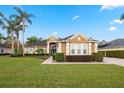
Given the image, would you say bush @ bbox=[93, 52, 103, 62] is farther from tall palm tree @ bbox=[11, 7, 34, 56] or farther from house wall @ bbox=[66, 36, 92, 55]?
tall palm tree @ bbox=[11, 7, 34, 56]

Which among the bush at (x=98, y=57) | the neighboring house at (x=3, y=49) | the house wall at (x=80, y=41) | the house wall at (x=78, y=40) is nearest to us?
the bush at (x=98, y=57)

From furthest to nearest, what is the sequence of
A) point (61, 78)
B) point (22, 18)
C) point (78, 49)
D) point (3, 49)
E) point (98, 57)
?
point (3, 49) < point (22, 18) < point (78, 49) < point (98, 57) < point (61, 78)

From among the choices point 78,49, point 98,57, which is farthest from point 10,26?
point 98,57

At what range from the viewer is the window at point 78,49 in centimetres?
2927

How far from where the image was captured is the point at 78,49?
96.5 ft

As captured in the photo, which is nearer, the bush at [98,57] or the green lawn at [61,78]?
the green lawn at [61,78]

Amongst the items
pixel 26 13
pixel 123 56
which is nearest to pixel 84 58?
pixel 123 56

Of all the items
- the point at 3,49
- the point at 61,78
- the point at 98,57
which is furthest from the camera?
the point at 3,49

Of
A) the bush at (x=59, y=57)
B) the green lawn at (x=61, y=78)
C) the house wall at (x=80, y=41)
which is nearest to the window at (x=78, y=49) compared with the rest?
the house wall at (x=80, y=41)

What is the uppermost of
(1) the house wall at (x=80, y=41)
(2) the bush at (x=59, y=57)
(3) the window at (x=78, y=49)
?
(1) the house wall at (x=80, y=41)

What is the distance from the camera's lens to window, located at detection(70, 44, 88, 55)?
29266mm

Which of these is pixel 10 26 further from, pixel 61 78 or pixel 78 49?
pixel 61 78

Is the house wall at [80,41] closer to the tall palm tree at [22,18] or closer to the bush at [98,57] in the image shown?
the bush at [98,57]
